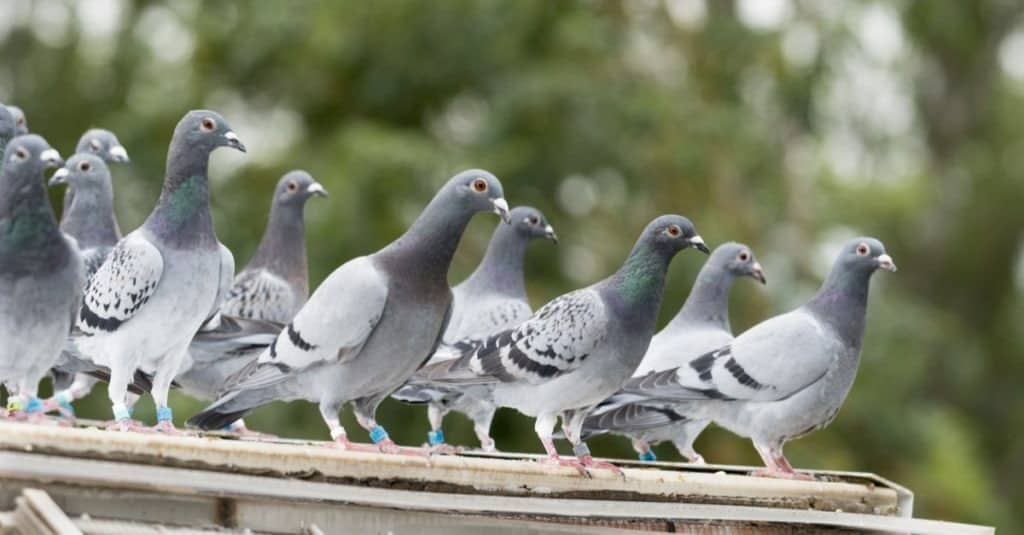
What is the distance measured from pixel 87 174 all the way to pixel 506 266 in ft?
8.56

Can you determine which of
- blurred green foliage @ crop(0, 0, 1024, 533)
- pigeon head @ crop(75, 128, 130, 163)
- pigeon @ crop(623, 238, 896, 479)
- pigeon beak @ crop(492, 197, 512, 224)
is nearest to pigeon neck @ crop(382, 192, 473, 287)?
pigeon beak @ crop(492, 197, 512, 224)

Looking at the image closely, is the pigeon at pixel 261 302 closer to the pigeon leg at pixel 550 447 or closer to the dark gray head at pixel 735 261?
the pigeon leg at pixel 550 447

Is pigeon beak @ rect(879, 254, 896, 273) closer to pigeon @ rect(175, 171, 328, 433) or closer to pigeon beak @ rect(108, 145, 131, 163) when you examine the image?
pigeon @ rect(175, 171, 328, 433)

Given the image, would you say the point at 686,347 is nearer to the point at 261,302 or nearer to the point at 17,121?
the point at 261,302

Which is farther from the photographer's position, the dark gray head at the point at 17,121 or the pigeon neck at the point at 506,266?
the pigeon neck at the point at 506,266

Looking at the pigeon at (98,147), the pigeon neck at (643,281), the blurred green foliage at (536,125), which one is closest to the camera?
the pigeon neck at (643,281)

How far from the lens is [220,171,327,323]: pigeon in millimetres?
9102

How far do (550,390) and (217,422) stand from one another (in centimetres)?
159

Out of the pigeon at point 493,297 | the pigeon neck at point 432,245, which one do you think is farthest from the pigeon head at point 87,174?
the pigeon at point 493,297

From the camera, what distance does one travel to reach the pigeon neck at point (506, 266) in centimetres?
947

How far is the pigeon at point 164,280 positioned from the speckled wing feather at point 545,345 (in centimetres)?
128

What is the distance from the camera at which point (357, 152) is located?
1705cm

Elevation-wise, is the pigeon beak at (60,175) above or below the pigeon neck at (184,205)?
above

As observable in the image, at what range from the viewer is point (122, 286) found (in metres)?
7.18
